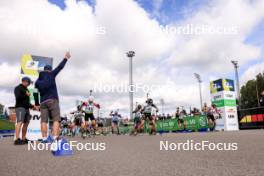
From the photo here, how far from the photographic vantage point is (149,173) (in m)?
2.83

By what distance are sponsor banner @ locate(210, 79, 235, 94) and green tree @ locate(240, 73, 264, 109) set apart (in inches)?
1582

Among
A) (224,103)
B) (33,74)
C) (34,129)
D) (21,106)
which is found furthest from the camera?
(224,103)

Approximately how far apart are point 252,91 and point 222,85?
44505 mm

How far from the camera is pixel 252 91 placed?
60.1 metres

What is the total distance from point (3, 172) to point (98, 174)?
120 cm

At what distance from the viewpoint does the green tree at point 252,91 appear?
188 feet

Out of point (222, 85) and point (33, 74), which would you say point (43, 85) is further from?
point (222, 85)

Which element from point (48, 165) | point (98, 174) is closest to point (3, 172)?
point (48, 165)

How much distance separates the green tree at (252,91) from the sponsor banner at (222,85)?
4020 centimetres

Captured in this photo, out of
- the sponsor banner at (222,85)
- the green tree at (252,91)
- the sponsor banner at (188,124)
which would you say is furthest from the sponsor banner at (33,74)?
the green tree at (252,91)
